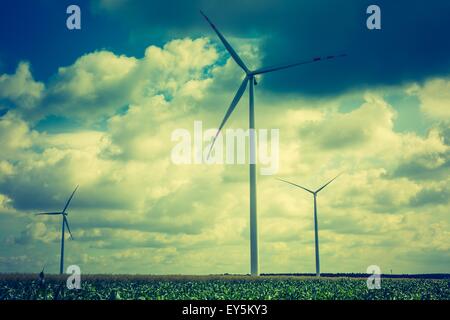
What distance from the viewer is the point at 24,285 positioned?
45.3 m

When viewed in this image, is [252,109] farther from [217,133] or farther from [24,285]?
[24,285]

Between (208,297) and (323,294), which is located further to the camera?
(323,294)

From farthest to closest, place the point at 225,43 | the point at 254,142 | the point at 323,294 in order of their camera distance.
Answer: the point at 225,43, the point at 254,142, the point at 323,294

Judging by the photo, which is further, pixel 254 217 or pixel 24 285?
pixel 254 217

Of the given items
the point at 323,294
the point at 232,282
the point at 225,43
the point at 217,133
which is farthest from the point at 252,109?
the point at 323,294

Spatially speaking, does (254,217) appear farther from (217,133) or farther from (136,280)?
(136,280)

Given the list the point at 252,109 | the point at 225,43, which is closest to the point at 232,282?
the point at 252,109
